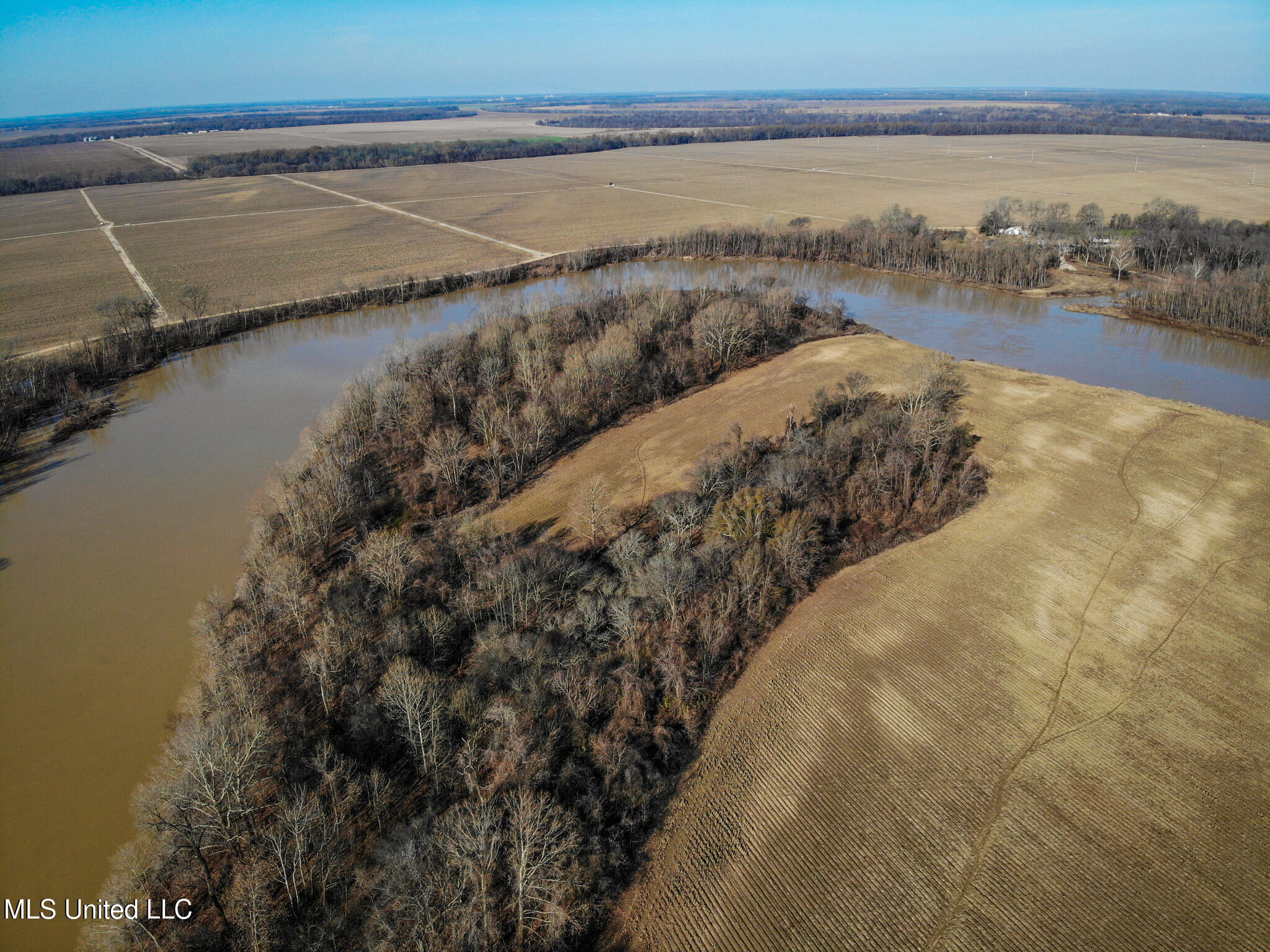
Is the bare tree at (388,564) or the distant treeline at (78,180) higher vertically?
the distant treeline at (78,180)

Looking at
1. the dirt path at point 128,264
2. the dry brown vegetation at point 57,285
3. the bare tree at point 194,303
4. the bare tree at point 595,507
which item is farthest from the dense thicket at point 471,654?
the dry brown vegetation at point 57,285

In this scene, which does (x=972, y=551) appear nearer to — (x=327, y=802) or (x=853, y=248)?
(x=327, y=802)

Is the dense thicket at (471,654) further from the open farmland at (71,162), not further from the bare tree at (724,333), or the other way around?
the open farmland at (71,162)

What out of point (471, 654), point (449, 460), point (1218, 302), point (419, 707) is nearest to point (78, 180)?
point (449, 460)

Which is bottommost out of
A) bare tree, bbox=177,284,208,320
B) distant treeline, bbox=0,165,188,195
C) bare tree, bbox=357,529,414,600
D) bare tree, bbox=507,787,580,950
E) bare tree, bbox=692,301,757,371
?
bare tree, bbox=507,787,580,950

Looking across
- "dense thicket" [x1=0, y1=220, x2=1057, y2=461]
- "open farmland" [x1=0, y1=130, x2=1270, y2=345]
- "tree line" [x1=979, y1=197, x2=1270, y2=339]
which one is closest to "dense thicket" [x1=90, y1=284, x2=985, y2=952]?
"dense thicket" [x1=0, y1=220, x2=1057, y2=461]

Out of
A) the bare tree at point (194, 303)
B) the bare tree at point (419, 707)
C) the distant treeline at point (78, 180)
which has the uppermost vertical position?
the distant treeline at point (78, 180)

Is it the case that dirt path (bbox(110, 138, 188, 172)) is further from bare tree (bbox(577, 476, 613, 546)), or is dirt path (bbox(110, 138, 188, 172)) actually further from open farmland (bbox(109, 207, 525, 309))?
bare tree (bbox(577, 476, 613, 546))
